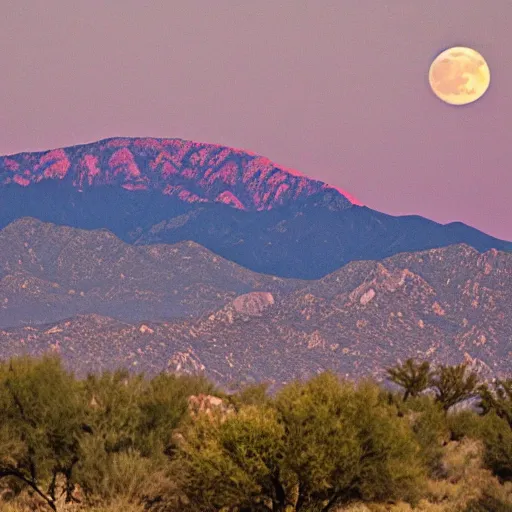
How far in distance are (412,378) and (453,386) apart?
8.90 feet

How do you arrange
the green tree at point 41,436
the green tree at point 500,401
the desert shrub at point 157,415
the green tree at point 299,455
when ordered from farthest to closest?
the green tree at point 500,401, the desert shrub at point 157,415, the green tree at point 41,436, the green tree at point 299,455

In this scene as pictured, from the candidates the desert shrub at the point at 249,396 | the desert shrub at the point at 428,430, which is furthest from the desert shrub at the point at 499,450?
the desert shrub at the point at 249,396

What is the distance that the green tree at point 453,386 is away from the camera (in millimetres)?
58469

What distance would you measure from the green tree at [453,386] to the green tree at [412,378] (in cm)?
73

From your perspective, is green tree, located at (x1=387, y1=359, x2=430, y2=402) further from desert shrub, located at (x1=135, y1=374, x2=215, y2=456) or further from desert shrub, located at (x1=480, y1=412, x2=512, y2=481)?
desert shrub, located at (x1=135, y1=374, x2=215, y2=456)

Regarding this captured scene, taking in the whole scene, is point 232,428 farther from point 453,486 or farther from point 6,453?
point 453,486

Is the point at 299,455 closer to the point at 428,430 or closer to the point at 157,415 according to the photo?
the point at 157,415

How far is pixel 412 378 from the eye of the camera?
60.3 meters

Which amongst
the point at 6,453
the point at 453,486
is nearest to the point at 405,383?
the point at 453,486

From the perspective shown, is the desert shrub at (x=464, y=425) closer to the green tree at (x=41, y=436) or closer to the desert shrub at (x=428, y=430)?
the desert shrub at (x=428, y=430)

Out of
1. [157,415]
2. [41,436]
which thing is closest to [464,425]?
[157,415]

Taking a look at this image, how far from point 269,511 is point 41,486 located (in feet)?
27.2

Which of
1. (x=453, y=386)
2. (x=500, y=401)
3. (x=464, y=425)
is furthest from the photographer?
(x=453, y=386)

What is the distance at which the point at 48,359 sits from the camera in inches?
1256
